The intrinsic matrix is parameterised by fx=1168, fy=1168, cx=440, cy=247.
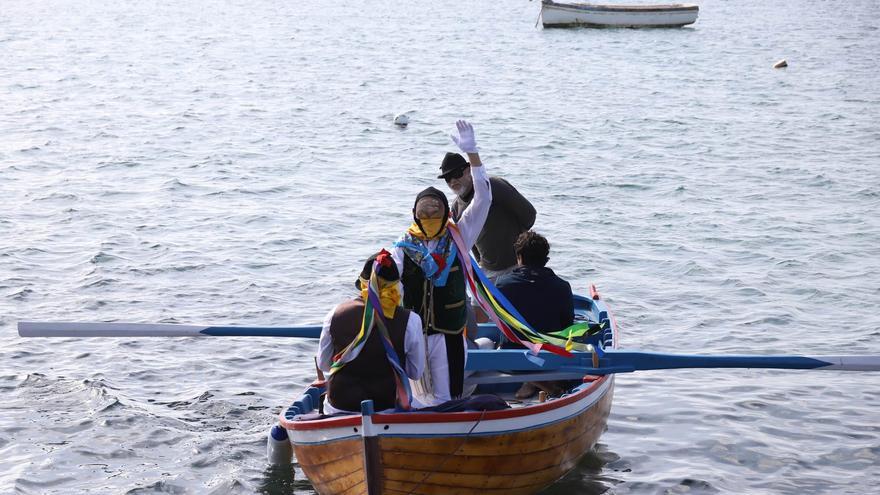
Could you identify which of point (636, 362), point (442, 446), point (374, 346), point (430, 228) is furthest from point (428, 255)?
point (636, 362)

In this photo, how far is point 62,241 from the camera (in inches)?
648

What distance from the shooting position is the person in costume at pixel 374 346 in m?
7.05

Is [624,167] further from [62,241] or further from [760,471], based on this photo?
[760,471]

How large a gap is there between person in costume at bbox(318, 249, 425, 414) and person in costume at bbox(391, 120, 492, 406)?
36cm

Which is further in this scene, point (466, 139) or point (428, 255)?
point (466, 139)

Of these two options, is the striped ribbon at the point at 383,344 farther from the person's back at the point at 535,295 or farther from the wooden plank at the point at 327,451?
the person's back at the point at 535,295

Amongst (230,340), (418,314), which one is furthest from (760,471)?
(230,340)

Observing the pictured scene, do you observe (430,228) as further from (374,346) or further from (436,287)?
(374,346)

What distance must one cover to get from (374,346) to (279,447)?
2.23m

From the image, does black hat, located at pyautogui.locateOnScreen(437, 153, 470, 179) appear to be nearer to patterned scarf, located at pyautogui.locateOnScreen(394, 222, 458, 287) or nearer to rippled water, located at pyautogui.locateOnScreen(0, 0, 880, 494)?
patterned scarf, located at pyautogui.locateOnScreen(394, 222, 458, 287)

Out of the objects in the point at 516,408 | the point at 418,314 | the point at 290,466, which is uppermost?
the point at 418,314

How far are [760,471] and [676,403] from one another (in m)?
1.46

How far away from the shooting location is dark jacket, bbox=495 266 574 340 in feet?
28.6

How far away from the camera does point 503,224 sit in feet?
31.4
